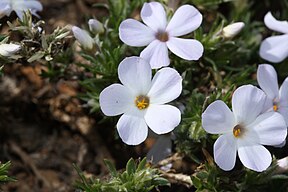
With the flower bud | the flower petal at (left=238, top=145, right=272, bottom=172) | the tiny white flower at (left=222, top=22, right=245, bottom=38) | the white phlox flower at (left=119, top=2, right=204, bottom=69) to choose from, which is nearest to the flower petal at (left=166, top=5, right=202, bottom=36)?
the white phlox flower at (left=119, top=2, right=204, bottom=69)

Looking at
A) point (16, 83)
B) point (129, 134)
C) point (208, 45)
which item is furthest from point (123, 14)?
point (129, 134)

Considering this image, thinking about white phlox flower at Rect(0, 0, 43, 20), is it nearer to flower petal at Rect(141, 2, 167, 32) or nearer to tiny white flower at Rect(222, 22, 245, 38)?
flower petal at Rect(141, 2, 167, 32)

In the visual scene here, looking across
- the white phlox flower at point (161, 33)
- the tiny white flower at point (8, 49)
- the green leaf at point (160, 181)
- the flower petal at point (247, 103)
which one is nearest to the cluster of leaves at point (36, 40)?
the tiny white flower at point (8, 49)

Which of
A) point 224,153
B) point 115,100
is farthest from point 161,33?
point 224,153

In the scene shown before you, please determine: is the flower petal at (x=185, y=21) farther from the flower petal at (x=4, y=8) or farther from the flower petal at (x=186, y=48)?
the flower petal at (x=4, y=8)

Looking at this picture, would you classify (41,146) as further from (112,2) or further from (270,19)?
(270,19)
